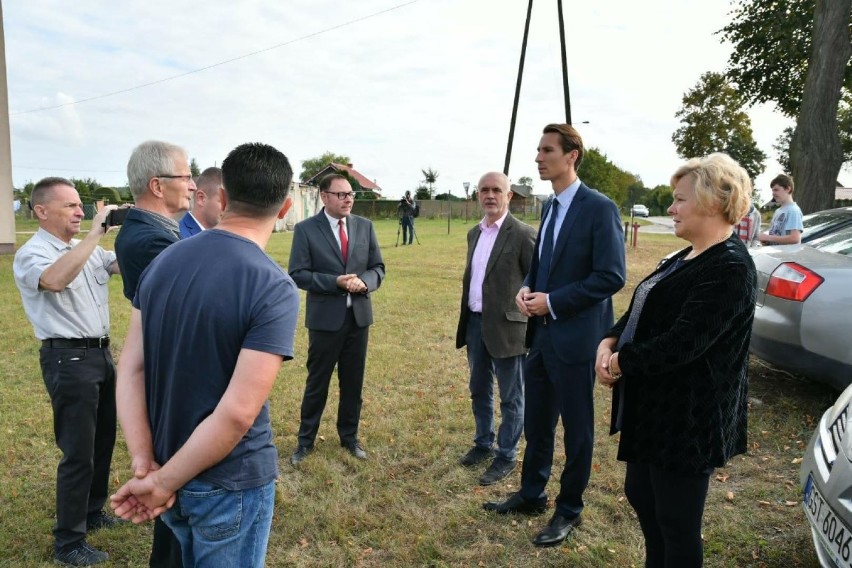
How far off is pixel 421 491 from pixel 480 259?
1.62 metres

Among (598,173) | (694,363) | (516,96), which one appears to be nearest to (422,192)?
(598,173)

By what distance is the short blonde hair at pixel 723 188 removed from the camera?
7.13ft

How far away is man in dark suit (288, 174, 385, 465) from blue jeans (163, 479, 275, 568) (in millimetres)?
2536

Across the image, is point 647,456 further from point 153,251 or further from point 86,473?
point 86,473

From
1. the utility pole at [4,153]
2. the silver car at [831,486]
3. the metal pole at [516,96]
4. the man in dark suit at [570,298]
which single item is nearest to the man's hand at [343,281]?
the man in dark suit at [570,298]

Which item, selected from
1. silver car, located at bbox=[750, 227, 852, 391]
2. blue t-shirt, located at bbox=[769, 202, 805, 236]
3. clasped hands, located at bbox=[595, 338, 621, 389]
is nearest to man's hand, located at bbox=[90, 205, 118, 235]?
clasped hands, located at bbox=[595, 338, 621, 389]

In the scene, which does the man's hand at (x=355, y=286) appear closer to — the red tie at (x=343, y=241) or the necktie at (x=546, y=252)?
the red tie at (x=343, y=241)

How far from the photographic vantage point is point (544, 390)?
3.38 m

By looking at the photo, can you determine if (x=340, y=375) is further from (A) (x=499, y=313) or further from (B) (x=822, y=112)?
(B) (x=822, y=112)

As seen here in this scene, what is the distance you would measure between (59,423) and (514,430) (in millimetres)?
2712

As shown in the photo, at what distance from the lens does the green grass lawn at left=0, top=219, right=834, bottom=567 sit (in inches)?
123

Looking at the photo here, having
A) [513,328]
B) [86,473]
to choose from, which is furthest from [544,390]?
[86,473]

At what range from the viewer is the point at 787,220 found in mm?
7211

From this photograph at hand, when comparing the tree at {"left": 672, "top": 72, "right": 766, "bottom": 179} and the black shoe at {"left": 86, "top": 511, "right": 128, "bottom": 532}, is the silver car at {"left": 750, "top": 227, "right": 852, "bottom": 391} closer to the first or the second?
the black shoe at {"left": 86, "top": 511, "right": 128, "bottom": 532}
